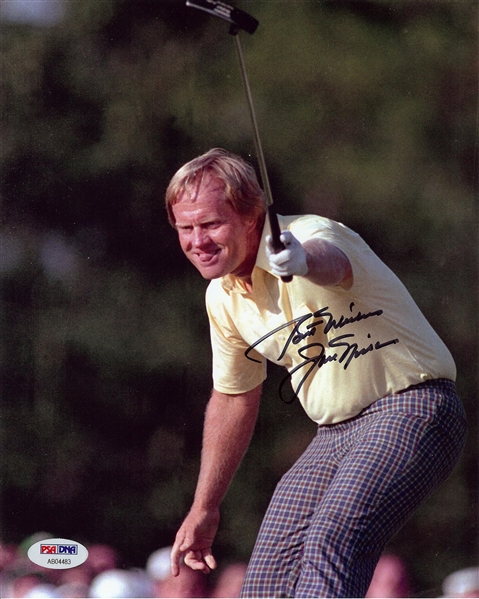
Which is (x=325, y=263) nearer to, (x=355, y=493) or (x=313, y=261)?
(x=313, y=261)

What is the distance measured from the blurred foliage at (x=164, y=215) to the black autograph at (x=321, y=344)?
0.31m

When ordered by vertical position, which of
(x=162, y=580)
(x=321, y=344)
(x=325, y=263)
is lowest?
(x=162, y=580)

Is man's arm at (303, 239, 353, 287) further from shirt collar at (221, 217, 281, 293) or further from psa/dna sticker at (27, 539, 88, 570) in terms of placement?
psa/dna sticker at (27, 539, 88, 570)

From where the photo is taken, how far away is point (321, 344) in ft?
9.57

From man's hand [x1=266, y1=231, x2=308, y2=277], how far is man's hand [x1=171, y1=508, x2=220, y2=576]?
1.11 meters

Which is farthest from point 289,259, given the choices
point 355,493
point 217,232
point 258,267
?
point 355,493

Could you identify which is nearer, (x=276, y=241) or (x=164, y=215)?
(x=276, y=241)

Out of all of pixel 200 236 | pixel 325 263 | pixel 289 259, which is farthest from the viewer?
pixel 200 236

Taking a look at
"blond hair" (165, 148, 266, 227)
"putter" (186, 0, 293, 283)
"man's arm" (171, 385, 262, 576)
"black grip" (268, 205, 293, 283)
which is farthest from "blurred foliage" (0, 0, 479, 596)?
"black grip" (268, 205, 293, 283)

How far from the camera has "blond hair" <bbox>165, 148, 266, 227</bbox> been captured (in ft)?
9.73

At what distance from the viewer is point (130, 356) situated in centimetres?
325

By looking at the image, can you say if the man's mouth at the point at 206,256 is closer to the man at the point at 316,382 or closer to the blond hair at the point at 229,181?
the man at the point at 316,382

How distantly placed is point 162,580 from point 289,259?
4.50 ft

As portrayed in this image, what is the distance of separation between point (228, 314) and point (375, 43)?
1056mm
